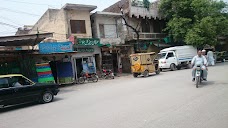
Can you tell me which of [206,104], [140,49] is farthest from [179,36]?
[206,104]

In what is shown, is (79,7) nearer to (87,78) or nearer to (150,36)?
(87,78)

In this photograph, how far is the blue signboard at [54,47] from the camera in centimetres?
1788

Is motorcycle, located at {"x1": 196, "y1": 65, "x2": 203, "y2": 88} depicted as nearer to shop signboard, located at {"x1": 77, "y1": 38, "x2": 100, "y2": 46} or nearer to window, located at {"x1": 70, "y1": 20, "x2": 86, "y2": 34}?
shop signboard, located at {"x1": 77, "y1": 38, "x2": 100, "y2": 46}

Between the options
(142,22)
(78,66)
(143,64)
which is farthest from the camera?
(142,22)

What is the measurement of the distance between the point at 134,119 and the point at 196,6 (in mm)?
25373

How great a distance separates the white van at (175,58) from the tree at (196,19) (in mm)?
1813

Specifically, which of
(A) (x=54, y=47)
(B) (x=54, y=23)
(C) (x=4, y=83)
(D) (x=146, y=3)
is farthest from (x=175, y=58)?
(C) (x=4, y=83)

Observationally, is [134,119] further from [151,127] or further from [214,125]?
[214,125]

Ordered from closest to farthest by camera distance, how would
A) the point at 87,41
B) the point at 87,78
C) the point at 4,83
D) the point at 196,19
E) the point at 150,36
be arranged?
the point at 4,83 → the point at 87,78 → the point at 87,41 → the point at 196,19 → the point at 150,36

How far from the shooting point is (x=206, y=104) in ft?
22.9

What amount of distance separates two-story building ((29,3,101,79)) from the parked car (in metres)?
11.8

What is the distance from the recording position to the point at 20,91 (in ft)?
32.6

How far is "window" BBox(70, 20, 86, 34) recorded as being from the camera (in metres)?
23.6

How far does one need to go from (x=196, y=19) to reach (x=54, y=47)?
18352mm
